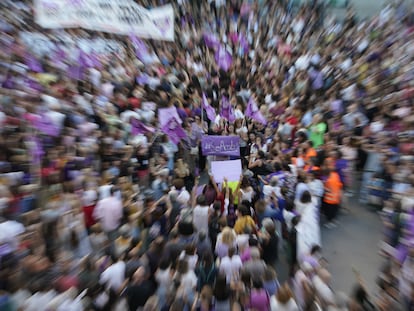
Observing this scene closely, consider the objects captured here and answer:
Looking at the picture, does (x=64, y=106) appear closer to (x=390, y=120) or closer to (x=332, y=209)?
(x=332, y=209)

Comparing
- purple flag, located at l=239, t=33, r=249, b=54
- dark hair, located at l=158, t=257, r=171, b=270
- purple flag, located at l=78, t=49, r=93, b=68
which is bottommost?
dark hair, located at l=158, t=257, r=171, b=270

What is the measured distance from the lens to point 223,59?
13.9 metres

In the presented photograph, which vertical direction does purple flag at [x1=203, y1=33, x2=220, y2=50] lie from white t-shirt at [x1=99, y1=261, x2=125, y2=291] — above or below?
above

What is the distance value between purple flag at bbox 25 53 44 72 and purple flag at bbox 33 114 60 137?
2.56m

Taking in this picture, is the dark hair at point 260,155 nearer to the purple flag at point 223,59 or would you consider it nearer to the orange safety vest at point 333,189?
the orange safety vest at point 333,189

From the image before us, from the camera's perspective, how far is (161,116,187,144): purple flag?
28.8 feet

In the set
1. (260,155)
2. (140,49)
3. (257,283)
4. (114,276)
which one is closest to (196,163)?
(260,155)

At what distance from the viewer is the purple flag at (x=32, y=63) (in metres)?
9.44

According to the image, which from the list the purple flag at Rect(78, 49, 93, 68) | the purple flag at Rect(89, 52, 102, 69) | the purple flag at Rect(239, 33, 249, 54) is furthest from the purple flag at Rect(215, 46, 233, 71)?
the purple flag at Rect(78, 49, 93, 68)

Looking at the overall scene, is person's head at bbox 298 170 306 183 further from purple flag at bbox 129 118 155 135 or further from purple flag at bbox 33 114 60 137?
purple flag at bbox 33 114 60 137

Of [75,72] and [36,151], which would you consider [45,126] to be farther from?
Answer: [75,72]

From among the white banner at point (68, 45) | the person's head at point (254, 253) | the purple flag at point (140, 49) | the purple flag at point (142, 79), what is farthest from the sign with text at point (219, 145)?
the purple flag at point (140, 49)

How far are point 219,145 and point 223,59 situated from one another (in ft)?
22.3

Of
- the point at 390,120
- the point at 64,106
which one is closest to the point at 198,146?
the point at 64,106
